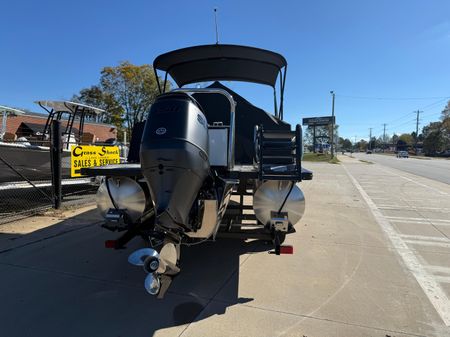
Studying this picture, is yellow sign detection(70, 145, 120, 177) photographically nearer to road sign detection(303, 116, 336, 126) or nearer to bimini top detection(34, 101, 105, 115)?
bimini top detection(34, 101, 105, 115)

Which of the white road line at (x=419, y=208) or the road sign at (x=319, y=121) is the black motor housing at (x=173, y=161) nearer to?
the white road line at (x=419, y=208)

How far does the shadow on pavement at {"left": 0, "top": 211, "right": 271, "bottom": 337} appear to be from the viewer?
9.12 ft

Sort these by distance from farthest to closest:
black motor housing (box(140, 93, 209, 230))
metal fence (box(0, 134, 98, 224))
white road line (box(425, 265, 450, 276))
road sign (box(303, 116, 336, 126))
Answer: road sign (box(303, 116, 336, 126)), metal fence (box(0, 134, 98, 224)), white road line (box(425, 265, 450, 276)), black motor housing (box(140, 93, 209, 230))

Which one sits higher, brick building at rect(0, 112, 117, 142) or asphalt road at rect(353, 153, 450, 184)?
brick building at rect(0, 112, 117, 142)

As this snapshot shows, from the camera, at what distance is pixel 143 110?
95.6ft

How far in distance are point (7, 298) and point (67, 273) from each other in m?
0.71

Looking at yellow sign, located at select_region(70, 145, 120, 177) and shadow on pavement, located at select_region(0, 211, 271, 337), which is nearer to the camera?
shadow on pavement, located at select_region(0, 211, 271, 337)

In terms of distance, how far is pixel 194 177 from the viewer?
272 centimetres

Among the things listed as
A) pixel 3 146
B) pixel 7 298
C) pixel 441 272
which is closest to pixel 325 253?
pixel 441 272

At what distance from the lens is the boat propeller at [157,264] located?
2.26 meters

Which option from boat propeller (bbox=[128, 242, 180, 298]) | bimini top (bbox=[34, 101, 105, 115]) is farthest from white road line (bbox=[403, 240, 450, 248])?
bimini top (bbox=[34, 101, 105, 115])

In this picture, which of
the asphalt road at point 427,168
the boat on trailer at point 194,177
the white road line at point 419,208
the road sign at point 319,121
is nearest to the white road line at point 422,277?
the boat on trailer at point 194,177

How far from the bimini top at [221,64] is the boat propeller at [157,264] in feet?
11.0

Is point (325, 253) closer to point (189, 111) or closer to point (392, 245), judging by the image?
point (392, 245)
